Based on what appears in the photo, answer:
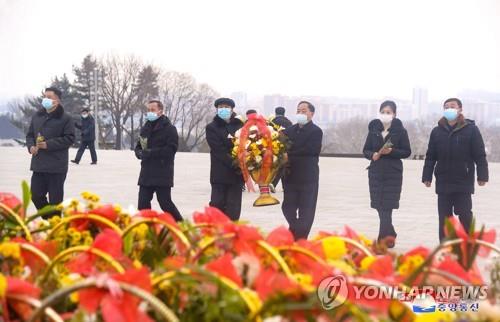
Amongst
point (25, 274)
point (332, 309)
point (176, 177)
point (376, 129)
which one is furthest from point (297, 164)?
point (176, 177)

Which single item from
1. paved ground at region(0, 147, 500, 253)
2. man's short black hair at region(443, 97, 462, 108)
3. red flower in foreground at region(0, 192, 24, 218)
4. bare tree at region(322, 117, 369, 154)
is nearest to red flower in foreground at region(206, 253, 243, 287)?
red flower in foreground at region(0, 192, 24, 218)

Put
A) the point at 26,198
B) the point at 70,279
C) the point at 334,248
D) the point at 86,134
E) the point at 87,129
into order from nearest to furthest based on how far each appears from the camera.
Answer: the point at 70,279
the point at 334,248
the point at 26,198
the point at 86,134
the point at 87,129

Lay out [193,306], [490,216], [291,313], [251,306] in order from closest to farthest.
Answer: [291,313]
[251,306]
[193,306]
[490,216]

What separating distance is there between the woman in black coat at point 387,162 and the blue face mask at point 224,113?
5.40 feet

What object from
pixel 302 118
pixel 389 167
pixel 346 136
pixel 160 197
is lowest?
pixel 346 136

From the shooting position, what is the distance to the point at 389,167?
33.0 ft

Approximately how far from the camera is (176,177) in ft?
73.4

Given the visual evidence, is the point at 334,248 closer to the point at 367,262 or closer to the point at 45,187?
the point at 367,262

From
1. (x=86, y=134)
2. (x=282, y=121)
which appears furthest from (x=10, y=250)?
(x=86, y=134)

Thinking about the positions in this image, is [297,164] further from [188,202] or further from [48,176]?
[188,202]

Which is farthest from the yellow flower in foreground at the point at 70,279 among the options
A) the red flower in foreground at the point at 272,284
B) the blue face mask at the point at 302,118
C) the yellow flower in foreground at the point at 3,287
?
the blue face mask at the point at 302,118

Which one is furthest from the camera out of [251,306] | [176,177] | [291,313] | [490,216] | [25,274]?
[176,177]

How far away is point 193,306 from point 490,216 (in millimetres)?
12222

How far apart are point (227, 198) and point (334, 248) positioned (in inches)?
284
